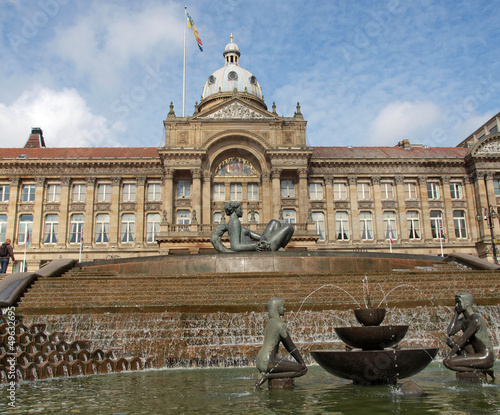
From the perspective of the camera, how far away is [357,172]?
5456 centimetres

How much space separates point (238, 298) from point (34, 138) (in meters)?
59.0

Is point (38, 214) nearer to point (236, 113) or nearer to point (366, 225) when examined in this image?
point (236, 113)

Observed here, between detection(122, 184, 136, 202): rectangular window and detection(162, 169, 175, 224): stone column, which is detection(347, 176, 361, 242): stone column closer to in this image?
detection(162, 169, 175, 224): stone column

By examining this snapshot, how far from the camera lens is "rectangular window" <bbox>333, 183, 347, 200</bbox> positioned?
54.2 m

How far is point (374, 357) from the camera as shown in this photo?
7387 millimetres

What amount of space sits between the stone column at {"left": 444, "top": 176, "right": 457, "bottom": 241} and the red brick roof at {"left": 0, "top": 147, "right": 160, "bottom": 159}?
32.9 meters

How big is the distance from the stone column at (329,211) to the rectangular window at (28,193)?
32.3m

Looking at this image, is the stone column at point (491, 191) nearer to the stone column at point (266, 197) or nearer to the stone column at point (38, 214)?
the stone column at point (266, 197)

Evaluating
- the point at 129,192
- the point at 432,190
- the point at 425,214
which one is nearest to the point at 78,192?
the point at 129,192

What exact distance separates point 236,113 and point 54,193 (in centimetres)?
2188

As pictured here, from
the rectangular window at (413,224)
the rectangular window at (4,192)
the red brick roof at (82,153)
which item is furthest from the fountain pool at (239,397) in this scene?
the rectangular window at (4,192)

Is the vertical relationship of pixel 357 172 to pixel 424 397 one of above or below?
above

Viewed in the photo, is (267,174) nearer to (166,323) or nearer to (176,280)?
(176,280)

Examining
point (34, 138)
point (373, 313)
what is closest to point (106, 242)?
point (34, 138)
